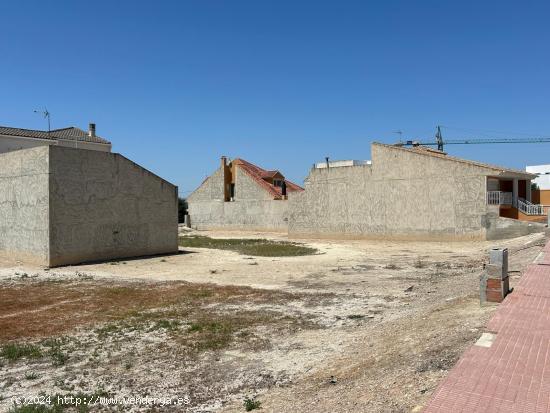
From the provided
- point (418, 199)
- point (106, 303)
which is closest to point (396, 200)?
point (418, 199)

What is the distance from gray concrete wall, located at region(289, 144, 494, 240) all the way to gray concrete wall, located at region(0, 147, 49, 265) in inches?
872

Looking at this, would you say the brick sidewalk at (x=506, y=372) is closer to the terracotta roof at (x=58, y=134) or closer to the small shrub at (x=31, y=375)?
the small shrub at (x=31, y=375)

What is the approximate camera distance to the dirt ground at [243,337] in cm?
573

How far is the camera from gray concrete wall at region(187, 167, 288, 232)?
153 feet

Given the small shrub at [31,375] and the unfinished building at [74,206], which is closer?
the small shrub at [31,375]

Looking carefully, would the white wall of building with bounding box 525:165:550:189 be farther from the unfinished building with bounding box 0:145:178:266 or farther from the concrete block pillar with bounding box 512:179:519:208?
the unfinished building with bounding box 0:145:178:266

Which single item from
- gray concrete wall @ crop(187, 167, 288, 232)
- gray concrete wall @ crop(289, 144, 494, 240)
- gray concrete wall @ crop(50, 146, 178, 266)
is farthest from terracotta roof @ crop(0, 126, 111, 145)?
gray concrete wall @ crop(289, 144, 494, 240)

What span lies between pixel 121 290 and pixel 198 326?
18.6ft

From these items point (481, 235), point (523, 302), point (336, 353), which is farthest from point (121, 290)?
point (481, 235)

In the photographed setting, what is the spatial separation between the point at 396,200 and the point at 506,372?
93.9ft

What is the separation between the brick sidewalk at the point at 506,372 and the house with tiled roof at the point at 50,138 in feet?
98.6

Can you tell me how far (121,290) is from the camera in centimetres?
1404

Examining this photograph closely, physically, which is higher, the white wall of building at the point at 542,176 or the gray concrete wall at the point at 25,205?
the white wall of building at the point at 542,176

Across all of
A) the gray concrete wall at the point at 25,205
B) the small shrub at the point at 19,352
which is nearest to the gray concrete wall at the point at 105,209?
the gray concrete wall at the point at 25,205
